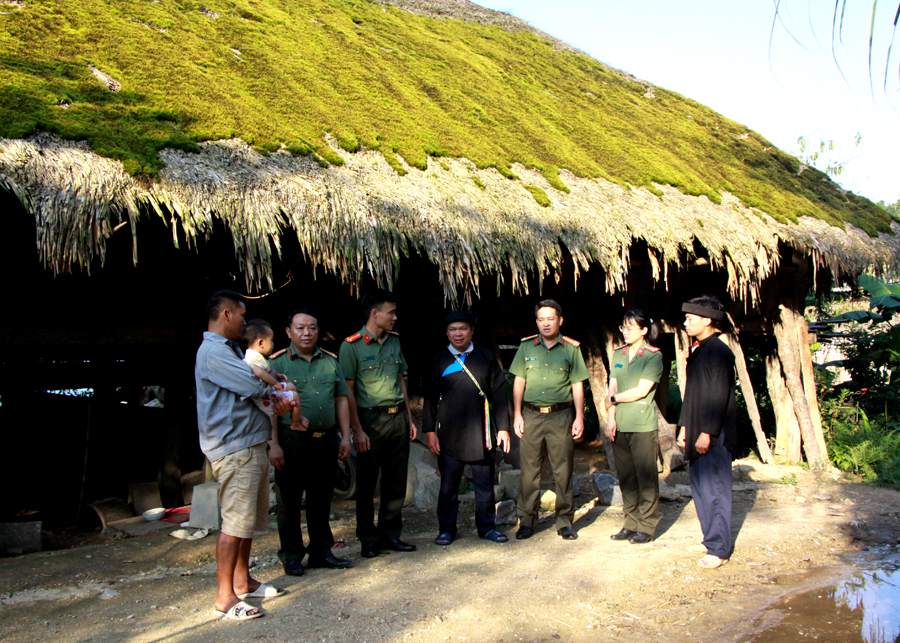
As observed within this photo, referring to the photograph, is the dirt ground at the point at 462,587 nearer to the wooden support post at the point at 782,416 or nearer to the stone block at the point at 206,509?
the stone block at the point at 206,509

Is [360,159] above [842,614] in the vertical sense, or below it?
above

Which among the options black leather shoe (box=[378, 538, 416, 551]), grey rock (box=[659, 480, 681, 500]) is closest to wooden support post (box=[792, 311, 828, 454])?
grey rock (box=[659, 480, 681, 500])

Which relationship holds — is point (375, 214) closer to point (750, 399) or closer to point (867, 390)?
point (750, 399)

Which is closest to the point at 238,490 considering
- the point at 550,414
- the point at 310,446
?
the point at 310,446

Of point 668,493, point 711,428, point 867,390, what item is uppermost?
point 711,428

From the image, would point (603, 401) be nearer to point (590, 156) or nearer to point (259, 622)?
point (590, 156)

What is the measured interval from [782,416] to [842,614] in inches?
226

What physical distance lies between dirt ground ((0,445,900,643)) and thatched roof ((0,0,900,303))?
192 centimetres

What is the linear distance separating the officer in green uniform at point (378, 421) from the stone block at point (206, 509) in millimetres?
1564

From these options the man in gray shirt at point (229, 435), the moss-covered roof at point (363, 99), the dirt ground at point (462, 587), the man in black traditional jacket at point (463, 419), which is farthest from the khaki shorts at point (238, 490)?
the moss-covered roof at point (363, 99)

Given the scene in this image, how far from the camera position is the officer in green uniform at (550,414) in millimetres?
4383

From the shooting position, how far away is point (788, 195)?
337 inches

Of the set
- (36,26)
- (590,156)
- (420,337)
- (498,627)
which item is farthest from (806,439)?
(36,26)

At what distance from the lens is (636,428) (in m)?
4.29
